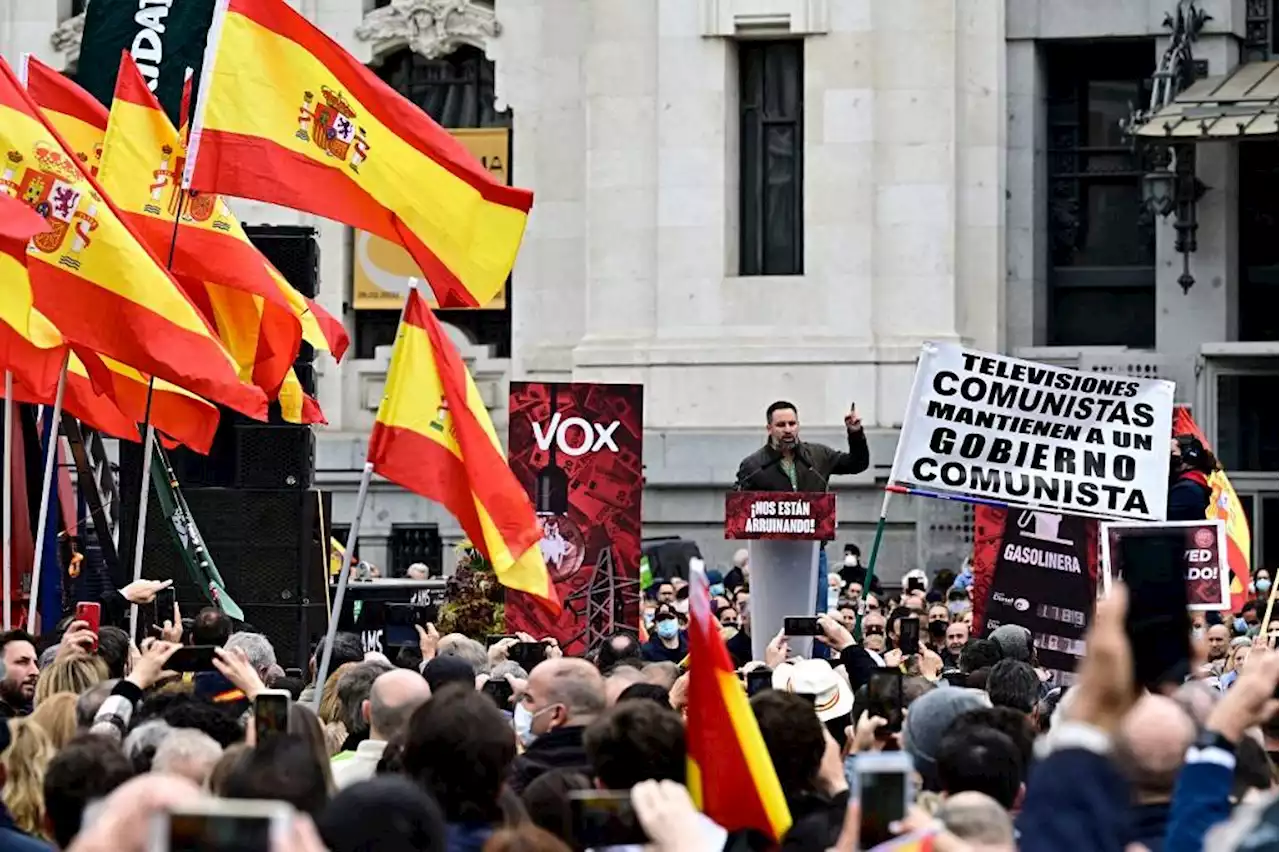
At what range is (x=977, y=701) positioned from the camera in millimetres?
8281

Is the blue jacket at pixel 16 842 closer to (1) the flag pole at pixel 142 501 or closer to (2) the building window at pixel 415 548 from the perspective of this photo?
(1) the flag pole at pixel 142 501

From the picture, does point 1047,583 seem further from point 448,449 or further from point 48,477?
point 48,477

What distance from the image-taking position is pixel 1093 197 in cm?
3312

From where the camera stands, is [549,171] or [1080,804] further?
[549,171]

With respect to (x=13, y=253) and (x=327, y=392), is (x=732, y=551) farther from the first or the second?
(x=13, y=253)

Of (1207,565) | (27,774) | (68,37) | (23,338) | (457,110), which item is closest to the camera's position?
(27,774)

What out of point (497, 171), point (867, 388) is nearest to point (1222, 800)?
point (867, 388)

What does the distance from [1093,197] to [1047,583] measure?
17.9 metres

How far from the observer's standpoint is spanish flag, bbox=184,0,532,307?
45.4 feet

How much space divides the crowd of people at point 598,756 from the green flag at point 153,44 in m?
7.65

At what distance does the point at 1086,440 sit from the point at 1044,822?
11.0 meters

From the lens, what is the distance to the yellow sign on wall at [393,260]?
33594mm

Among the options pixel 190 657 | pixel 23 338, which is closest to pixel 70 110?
pixel 23 338

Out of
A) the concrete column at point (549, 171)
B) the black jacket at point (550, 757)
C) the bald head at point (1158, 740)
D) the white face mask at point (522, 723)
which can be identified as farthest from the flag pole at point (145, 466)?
the concrete column at point (549, 171)
